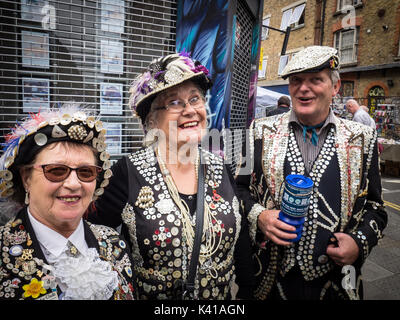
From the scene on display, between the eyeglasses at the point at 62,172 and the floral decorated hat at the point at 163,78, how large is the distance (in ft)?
2.04

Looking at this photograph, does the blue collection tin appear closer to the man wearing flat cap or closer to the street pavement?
the man wearing flat cap

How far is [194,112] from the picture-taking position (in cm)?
165

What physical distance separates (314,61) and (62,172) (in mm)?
1580

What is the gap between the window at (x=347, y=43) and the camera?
14.6 m

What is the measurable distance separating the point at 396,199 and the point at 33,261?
303 inches

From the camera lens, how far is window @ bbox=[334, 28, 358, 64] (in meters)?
14.6

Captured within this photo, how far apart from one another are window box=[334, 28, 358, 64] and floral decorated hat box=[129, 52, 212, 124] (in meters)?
16.4

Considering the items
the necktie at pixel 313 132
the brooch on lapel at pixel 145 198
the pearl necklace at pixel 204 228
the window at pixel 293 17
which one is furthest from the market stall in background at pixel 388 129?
the brooch on lapel at pixel 145 198

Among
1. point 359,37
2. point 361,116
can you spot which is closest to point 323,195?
point 361,116

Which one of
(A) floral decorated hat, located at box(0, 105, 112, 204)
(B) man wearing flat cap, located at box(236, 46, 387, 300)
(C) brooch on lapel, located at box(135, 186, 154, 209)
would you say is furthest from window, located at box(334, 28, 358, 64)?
(A) floral decorated hat, located at box(0, 105, 112, 204)

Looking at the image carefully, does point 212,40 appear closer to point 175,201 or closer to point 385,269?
point 175,201

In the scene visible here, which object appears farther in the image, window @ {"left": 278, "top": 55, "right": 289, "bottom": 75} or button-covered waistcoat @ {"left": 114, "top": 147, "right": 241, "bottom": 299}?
window @ {"left": 278, "top": 55, "right": 289, "bottom": 75}

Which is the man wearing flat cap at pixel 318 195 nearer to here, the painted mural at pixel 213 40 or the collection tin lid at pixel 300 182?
the collection tin lid at pixel 300 182

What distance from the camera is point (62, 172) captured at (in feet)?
3.83
